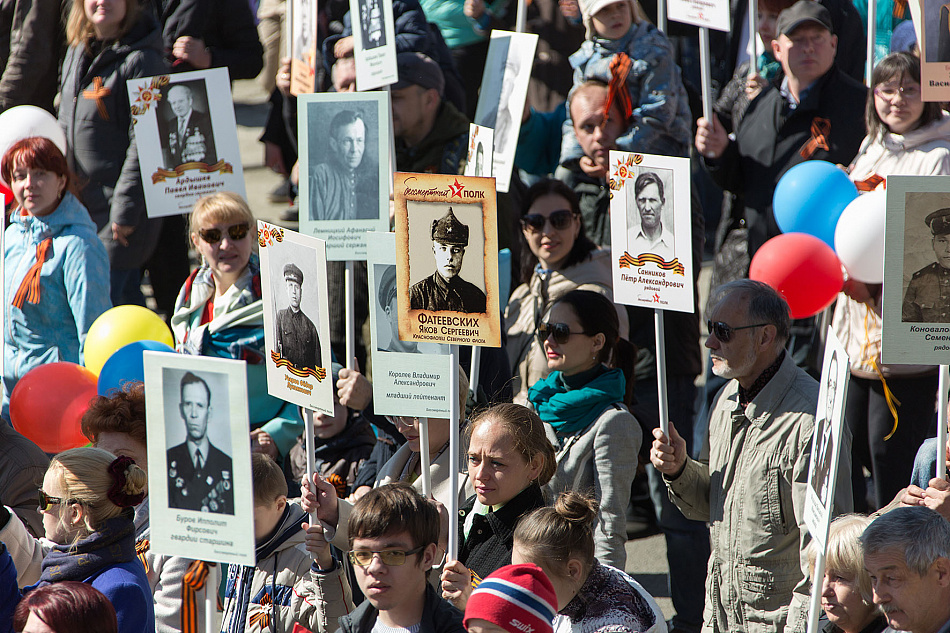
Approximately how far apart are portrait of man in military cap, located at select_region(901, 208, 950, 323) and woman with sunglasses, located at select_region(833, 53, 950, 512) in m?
1.49

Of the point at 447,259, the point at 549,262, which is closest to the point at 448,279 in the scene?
the point at 447,259

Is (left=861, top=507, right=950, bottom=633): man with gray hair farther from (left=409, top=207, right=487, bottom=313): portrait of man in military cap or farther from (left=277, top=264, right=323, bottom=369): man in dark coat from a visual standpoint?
(left=277, top=264, right=323, bottom=369): man in dark coat

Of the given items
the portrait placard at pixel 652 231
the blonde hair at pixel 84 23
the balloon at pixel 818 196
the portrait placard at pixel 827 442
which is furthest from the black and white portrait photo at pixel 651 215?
the blonde hair at pixel 84 23

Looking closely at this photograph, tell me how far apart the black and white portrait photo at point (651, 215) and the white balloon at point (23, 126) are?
3.08m

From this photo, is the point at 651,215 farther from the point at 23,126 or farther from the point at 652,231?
the point at 23,126

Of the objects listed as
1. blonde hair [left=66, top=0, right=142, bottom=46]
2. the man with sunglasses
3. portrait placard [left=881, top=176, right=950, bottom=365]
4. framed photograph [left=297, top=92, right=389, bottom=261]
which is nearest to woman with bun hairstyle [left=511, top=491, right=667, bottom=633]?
the man with sunglasses

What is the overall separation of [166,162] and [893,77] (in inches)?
128

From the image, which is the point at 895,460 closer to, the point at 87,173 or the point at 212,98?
the point at 212,98

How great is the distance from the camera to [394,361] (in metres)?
3.73

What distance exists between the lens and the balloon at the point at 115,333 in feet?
16.3

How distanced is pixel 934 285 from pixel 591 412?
121cm

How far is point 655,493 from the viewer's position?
17.1ft

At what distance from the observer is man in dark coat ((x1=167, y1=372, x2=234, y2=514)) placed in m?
3.20

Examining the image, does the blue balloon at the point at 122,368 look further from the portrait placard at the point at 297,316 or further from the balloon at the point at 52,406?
the portrait placard at the point at 297,316
